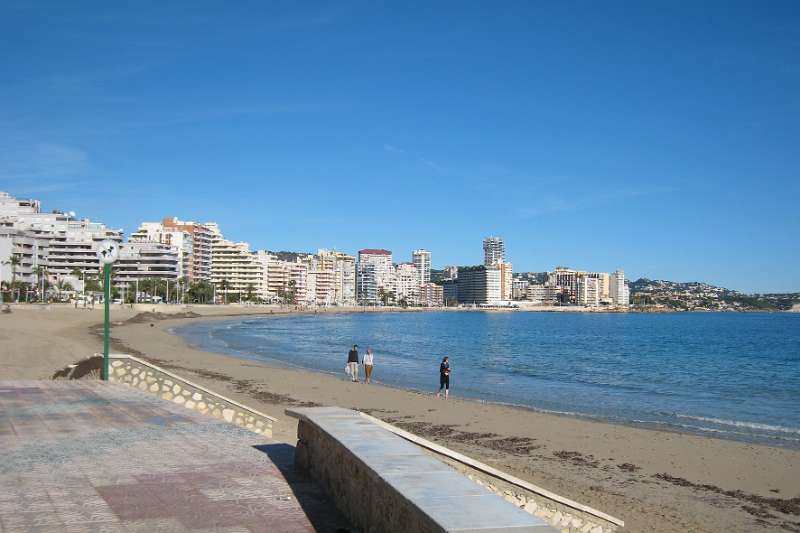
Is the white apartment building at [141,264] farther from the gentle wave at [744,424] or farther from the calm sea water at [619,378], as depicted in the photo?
the gentle wave at [744,424]

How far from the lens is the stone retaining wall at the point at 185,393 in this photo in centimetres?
1245

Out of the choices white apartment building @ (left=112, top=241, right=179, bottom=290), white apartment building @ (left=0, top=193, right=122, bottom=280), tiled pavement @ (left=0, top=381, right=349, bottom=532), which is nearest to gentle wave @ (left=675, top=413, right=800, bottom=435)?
tiled pavement @ (left=0, top=381, right=349, bottom=532)

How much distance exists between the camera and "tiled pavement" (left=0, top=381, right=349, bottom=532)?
498cm

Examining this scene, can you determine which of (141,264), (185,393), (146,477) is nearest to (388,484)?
(146,477)

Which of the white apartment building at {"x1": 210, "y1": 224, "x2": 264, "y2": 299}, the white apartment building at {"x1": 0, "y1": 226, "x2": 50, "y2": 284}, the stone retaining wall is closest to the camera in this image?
the stone retaining wall

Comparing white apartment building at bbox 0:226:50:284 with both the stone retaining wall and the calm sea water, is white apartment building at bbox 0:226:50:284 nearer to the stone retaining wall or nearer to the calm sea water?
the calm sea water

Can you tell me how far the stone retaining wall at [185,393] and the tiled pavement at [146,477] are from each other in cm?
269

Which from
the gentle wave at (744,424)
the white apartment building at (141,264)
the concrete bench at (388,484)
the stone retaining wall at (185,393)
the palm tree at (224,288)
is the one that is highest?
the white apartment building at (141,264)

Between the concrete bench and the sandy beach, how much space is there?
5344 mm

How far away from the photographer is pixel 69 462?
21.8ft

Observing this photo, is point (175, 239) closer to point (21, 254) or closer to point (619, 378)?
point (21, 254)

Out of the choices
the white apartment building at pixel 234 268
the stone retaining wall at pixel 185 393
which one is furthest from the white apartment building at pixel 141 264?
the stone retaining wall at pixel 185 393

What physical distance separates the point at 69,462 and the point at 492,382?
2633cm

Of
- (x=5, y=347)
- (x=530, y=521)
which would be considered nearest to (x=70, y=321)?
(x=5, y=347)
